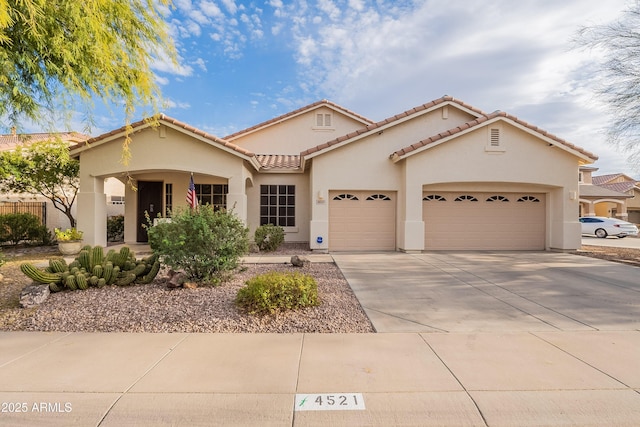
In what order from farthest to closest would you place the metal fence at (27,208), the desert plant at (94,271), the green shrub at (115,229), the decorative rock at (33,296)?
the metal fence at (27,208) < the green shrub at (115,229) < the desert plant at (94,271) < the decorative rock at (33,296)

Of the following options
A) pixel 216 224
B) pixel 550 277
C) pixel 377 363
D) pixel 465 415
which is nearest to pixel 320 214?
pixel 216 224

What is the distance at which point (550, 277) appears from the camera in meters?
8.43

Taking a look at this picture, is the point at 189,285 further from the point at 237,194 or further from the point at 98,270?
the point at 237,194

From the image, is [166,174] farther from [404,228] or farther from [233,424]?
[233,424]

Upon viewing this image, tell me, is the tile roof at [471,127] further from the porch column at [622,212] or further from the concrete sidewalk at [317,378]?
the porch column at [622,212]

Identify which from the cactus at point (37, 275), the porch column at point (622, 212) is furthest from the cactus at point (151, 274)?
the porch column at point (622, 212)

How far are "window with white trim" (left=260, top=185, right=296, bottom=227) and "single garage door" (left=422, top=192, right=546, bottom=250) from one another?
5.66 metres

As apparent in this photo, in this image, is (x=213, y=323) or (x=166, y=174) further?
(x=166, y=174)

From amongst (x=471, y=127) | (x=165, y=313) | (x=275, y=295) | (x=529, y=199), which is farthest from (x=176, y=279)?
(x=529, y=199)

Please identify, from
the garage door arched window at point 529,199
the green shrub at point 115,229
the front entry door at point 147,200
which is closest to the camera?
the garage door arched window at point 529,199

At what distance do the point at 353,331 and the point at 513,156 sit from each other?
10956 mm

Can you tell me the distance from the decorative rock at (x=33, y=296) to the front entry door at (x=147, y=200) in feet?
29.3

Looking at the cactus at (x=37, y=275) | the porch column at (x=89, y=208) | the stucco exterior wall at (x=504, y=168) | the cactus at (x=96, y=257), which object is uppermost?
the stucco exterior wall at (x=504, y=168)

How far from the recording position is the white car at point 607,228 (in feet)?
74.0
